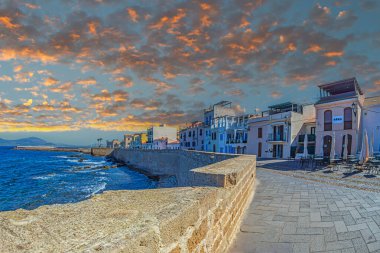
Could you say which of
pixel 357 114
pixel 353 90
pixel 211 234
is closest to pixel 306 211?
pixel 211 234

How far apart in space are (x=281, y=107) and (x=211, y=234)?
109ft

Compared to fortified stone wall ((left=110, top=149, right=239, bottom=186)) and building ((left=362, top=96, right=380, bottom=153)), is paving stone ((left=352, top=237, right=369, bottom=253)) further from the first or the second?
building ((left=362, top=96, right=380, bottom=153))

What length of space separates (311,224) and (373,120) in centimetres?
2322

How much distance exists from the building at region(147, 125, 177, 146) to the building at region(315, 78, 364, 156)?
5109 centimetres

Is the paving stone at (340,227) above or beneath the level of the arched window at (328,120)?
beneath

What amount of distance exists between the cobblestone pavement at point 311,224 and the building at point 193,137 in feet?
137

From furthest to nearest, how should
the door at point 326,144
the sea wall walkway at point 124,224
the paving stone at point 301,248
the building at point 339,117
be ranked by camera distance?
the door at point 326,144 < the building at point 339,117 < the paving stone at point 301,248 < the sea wall walkway at point 124,224

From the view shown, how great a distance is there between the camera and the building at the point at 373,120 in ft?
69.2

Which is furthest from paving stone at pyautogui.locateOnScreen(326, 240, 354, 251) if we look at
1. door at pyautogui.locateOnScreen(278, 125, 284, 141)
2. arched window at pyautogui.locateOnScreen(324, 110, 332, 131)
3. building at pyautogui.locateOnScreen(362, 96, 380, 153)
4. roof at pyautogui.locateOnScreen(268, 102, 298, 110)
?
roof at pyautogui.locateOnScreen(268, 102, 298, 110)

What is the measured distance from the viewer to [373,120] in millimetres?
21516

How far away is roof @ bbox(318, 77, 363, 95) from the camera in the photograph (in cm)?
2264

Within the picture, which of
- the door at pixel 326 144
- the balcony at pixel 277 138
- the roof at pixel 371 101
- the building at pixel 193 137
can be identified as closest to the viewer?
the roof at pixel 371 101

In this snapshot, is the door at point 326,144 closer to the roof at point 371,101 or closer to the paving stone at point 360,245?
the roof at point 371,101

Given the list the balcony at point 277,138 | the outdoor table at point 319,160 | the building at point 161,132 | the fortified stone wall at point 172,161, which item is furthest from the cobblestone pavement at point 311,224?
the building at point 161,132
